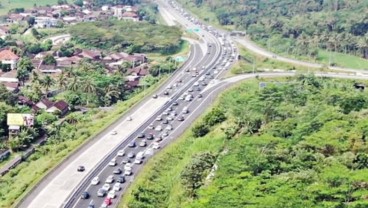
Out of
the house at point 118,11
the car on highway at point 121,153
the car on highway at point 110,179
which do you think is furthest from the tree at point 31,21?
the car on highway at point 110,179

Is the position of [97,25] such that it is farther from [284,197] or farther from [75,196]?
[284,197]

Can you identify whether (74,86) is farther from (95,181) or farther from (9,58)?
(95,181)

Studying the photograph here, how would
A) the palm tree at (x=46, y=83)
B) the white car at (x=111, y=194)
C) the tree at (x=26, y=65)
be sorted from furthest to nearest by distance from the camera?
1. the tree at (x=26, y=65)
2. the palm tree at (x=46, y=83)
3. the white car at (x=111, y=194)

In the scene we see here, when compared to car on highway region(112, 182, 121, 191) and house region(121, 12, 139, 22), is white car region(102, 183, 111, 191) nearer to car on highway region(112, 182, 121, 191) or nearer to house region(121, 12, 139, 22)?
car on highway region(112, 182, 121, 191)

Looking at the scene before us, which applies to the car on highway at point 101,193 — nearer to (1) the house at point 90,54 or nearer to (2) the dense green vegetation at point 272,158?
(2) the dense green vegetation at point 272,158

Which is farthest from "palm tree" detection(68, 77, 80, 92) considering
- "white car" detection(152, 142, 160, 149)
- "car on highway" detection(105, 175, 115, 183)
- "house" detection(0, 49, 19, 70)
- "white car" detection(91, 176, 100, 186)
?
"white car" detection(91, 176, 100, 186)

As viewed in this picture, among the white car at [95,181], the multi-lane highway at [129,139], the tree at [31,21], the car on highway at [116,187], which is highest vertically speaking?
the car on highway at [116,187]
